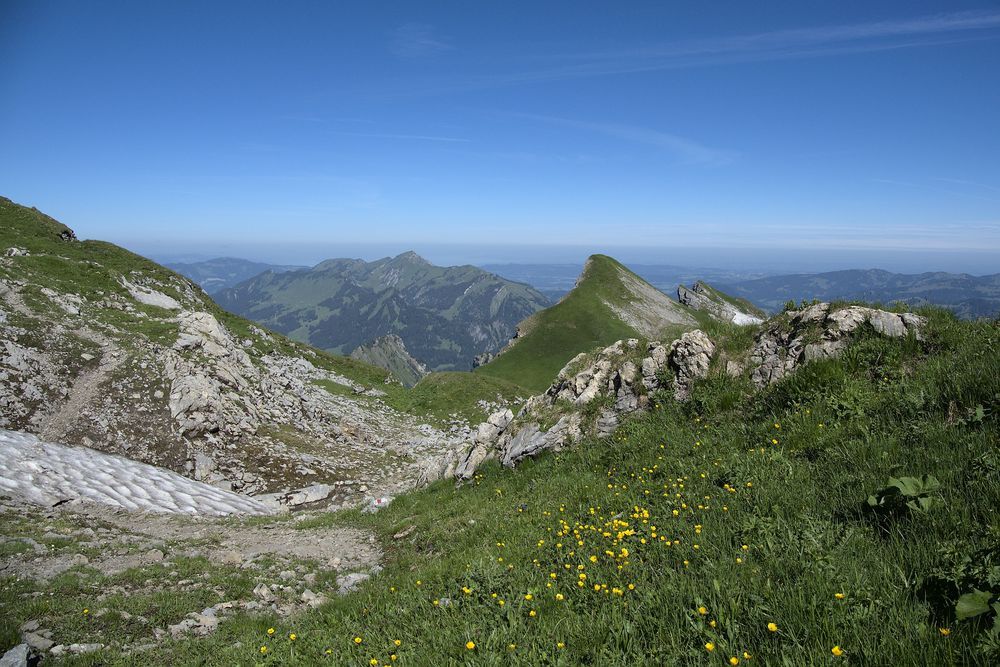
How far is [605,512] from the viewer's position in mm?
8828

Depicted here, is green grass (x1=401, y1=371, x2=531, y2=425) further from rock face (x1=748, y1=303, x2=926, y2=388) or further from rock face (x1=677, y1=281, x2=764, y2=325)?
rock face (x1=677, y1=281, x2=764, y2=325)

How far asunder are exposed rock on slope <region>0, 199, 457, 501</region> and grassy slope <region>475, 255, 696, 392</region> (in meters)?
32.9

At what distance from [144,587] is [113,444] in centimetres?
1450

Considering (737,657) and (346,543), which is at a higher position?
(737,657)

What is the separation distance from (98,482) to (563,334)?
63308mm

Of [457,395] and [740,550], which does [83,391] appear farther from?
[740,550]

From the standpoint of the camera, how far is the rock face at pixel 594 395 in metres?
13.9

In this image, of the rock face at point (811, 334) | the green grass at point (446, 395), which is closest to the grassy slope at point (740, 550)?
the rock face at point (811, 334)

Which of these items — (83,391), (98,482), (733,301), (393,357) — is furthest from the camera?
(393,357)

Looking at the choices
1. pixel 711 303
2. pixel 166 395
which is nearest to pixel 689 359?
pixel 166 395

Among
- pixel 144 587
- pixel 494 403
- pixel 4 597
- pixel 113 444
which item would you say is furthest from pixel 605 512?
pixel 494 403

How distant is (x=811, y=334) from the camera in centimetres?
1205

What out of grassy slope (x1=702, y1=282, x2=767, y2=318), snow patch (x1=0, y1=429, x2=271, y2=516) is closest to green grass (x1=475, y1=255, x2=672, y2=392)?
grassy slope (x1=702, y1=282, x2=767, y2=318)

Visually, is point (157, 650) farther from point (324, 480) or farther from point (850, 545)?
point (324, 480)
